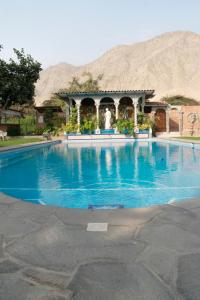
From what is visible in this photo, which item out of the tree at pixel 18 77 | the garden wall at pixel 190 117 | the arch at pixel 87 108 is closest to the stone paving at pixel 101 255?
the arch at pixel 87 108

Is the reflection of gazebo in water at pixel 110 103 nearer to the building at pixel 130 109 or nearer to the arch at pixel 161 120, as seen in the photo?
the building at pixel 130 109

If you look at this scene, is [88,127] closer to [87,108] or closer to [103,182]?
[87,108]

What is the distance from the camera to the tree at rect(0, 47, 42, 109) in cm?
2709

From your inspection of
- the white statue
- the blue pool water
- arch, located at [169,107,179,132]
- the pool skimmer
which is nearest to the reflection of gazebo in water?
the white statue

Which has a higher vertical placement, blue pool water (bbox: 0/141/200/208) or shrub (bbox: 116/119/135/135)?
shrub (bbox: 116/119/135/135)

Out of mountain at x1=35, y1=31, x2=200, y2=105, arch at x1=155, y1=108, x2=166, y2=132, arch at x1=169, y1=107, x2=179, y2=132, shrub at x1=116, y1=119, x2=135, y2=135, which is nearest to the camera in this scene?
shrub at x1=116, y1=119, x2=135, y2=135

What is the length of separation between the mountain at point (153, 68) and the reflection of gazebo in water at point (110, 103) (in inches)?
2118

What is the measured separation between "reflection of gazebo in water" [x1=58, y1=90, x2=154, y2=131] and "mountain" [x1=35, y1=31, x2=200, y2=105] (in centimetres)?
5380

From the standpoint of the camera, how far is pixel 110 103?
25.9 meters

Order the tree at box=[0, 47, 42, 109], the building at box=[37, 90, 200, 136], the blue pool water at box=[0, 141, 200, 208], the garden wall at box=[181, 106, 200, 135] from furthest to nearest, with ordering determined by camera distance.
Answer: the tree at box=[0, 47, 42, 109] < the garden wall at box=[181, 106, 200, 135] < the building at box=[37, 90, 200, 136] < the blue pool water at box=[0, 141, 200, 208]

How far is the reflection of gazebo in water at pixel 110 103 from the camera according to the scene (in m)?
23.2

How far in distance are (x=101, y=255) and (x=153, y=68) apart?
104 m

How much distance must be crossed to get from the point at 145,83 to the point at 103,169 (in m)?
88.5

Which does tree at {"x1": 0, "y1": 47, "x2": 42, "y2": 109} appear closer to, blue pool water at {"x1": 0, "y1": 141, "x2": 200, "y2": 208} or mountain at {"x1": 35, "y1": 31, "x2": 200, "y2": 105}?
blue pool water at {"x1": 0, "y1": 141, "x2": 200, "y2": 208}
